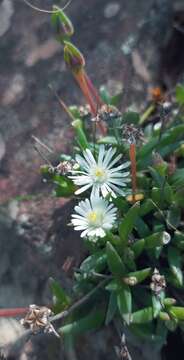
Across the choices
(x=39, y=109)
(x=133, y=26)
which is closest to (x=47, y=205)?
(x=39, y=109)

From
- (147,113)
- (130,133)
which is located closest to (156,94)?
(147,113)

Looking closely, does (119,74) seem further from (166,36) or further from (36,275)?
(36,275)

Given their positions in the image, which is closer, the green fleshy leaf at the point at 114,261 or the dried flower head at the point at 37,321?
the dried flower head at the point at 37,321

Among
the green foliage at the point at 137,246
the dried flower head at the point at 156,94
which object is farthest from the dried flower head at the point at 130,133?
the dried flower head at the point at 156,94

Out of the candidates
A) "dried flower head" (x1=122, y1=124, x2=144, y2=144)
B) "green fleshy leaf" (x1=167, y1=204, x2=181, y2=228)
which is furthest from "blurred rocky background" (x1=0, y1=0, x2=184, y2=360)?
"dried flower head" (x1=122, y1=124, x2=144, y2=144)

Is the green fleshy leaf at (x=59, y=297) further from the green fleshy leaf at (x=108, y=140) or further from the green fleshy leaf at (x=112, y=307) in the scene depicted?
the green fleshy leaf at (x=108, y=140)

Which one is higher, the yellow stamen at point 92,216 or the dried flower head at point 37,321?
the yellow stamen at point 92,216
